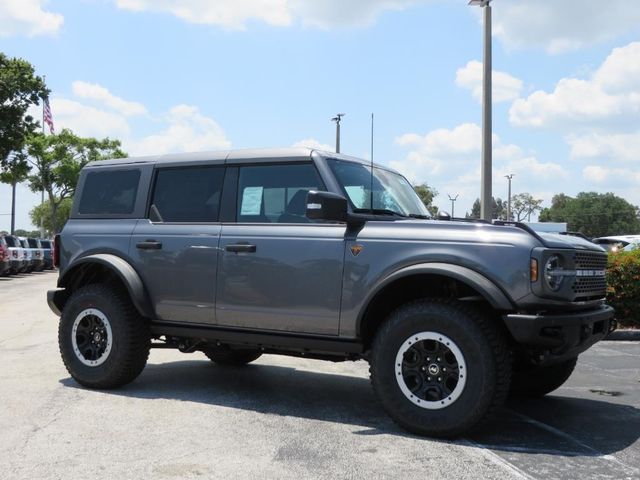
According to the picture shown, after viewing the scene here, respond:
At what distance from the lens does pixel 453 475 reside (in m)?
3.62

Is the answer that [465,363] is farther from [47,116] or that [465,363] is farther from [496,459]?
[47,116]

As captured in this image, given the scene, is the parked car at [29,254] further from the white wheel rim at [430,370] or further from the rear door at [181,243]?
the white wheel rim at [430,370]

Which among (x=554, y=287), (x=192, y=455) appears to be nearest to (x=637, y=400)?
(x=554, y=287)

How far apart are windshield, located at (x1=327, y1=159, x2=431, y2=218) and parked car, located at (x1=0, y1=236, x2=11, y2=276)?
22.9m

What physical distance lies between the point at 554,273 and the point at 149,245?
3282 millimetres

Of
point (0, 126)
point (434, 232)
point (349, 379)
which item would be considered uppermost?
point (0, 126)

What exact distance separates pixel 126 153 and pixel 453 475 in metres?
55.0

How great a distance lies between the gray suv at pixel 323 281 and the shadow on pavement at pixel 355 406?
0.28 m

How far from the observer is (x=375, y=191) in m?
5.20

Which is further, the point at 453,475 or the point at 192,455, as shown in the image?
the point at 192,455

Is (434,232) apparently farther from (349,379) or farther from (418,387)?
(349,379)

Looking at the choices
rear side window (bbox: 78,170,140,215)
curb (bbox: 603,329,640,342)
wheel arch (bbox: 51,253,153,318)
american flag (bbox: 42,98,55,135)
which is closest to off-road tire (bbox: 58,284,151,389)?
wheel arch (bbox: 51,253,153,318)

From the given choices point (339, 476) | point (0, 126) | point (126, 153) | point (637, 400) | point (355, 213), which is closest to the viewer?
point (339, 476)

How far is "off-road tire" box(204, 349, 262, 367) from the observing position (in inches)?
272
